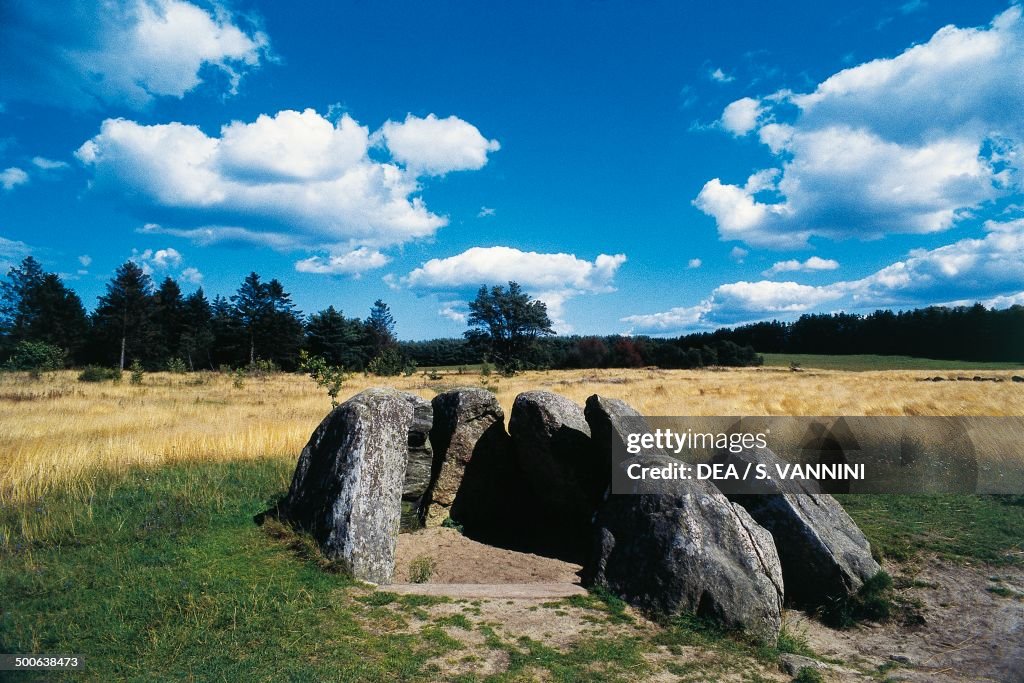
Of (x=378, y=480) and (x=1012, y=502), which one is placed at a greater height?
(x=378, y=480)

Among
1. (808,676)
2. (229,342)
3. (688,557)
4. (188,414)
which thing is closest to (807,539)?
(688,557)

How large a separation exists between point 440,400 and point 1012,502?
40.8ft

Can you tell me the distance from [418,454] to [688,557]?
535 centimetres

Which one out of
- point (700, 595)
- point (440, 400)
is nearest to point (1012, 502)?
point (700, 595)

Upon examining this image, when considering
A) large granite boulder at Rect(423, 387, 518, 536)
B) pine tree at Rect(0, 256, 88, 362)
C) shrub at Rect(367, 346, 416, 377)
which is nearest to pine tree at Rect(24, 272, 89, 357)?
pine tree at Rect(0, 256, 88, 362)

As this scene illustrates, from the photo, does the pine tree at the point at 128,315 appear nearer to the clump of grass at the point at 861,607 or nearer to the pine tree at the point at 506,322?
the pine tree at the point at 506,322

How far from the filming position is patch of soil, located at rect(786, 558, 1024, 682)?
6480 mm

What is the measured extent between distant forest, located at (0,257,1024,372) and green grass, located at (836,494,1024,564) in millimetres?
41052

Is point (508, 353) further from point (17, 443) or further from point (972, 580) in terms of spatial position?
point (972, 580)

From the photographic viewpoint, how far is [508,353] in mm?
68688

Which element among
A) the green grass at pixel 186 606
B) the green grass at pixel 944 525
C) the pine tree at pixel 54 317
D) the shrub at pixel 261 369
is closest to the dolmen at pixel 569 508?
the green grass at pixel 186 606

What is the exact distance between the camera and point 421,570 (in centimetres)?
886

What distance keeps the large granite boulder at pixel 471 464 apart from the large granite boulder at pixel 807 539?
15.7 ft

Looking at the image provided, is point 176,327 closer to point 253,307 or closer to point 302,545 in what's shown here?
point 253,307
